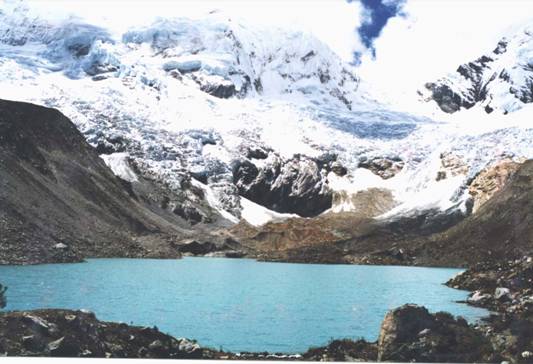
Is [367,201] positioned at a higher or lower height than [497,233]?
higher

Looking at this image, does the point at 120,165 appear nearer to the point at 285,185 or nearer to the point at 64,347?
the point at 285,185

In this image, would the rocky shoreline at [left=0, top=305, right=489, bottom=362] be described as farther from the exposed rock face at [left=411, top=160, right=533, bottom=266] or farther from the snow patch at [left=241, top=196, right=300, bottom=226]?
the snow patch at [left=241, top=196, right=300, bottom=226]

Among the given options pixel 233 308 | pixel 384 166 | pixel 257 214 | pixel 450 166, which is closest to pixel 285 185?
pixel 257 214

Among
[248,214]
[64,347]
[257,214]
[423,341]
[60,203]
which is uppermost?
[257,214]

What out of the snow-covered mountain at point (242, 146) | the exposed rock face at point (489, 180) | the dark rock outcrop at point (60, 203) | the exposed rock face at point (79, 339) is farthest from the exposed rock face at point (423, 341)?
the snow-covered mountain at point (242, 146)

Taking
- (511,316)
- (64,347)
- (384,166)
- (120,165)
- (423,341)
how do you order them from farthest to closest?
(384,166), (120,165), (511,316), (423,341), (64,347)

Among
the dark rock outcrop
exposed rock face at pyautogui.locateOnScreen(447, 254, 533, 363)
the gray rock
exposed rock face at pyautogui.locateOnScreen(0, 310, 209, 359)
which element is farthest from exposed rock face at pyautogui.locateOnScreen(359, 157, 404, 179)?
exposed rock face at pyautogui.locateOnScreen(0, 310, 209, 359)

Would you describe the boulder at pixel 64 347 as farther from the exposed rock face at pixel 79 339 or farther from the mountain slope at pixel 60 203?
the mountain slope at pixel 60 203

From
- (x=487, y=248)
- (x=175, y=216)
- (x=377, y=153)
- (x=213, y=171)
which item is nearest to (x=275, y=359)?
(x=487, y=248)
